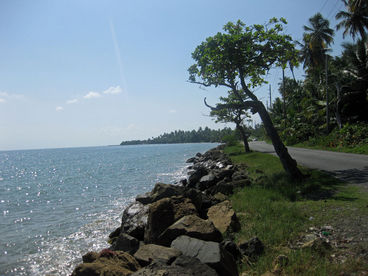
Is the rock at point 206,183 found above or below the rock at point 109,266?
below

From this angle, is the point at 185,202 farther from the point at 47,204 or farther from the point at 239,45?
the point at 47,204

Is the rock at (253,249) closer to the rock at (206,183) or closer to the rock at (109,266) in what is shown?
the rock at (109,266)

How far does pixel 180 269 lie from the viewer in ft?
12.4

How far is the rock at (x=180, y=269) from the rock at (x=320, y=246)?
2263mm

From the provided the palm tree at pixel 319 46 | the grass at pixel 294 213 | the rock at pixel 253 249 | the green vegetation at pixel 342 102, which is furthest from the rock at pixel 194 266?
the palm tree at pixel 319 46

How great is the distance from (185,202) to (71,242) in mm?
5611

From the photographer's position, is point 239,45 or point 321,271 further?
point 239,45

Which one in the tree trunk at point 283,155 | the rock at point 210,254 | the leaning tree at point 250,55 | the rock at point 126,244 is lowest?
the rock at point 126,244

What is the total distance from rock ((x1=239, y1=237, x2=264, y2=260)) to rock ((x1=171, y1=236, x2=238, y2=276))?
76cm

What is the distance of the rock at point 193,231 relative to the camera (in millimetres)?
5551

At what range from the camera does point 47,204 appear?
1877 cm

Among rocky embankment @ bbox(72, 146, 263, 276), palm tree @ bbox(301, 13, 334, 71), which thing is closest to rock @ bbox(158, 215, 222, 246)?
rocky embankment @ bbox(72, 146, 263, 276)

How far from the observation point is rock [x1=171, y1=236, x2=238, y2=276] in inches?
163

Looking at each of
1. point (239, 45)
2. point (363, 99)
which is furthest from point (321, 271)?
A: point (363, 99)
